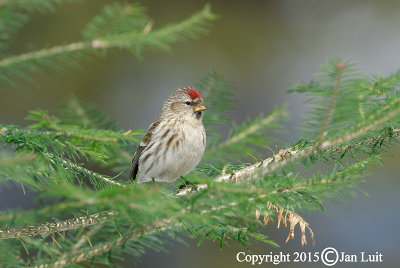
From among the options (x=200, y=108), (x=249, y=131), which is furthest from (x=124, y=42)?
(x=200, y=108)

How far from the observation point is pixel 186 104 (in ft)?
8.54

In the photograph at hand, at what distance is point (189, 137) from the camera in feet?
7.71

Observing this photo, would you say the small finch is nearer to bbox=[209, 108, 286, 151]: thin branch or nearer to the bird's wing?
the bird's wing

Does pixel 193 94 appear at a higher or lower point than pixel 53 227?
higher

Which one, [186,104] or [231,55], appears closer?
Result: [186,104]

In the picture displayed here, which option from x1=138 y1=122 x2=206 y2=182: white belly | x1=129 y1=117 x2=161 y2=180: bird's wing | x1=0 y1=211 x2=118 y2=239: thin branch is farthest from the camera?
x1=129 y1=117 x2=161 y2=180: bird's wing

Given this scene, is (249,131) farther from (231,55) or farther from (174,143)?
(231,55)

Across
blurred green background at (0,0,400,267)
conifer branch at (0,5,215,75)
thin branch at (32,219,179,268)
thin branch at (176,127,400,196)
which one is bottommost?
thin branch at (32,219,179,268)

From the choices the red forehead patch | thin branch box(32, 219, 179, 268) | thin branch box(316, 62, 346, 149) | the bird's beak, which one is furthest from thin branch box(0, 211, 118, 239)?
the red forehead patch

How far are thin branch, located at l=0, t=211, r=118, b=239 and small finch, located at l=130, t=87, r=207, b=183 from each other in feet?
3.30

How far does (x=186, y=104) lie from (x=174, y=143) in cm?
27

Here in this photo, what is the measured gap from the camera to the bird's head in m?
2.48

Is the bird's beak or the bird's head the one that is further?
the bird's head

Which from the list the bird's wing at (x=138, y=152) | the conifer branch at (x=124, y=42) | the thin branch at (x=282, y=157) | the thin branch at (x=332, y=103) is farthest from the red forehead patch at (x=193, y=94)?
the thin branch at (x=332, y=103)
